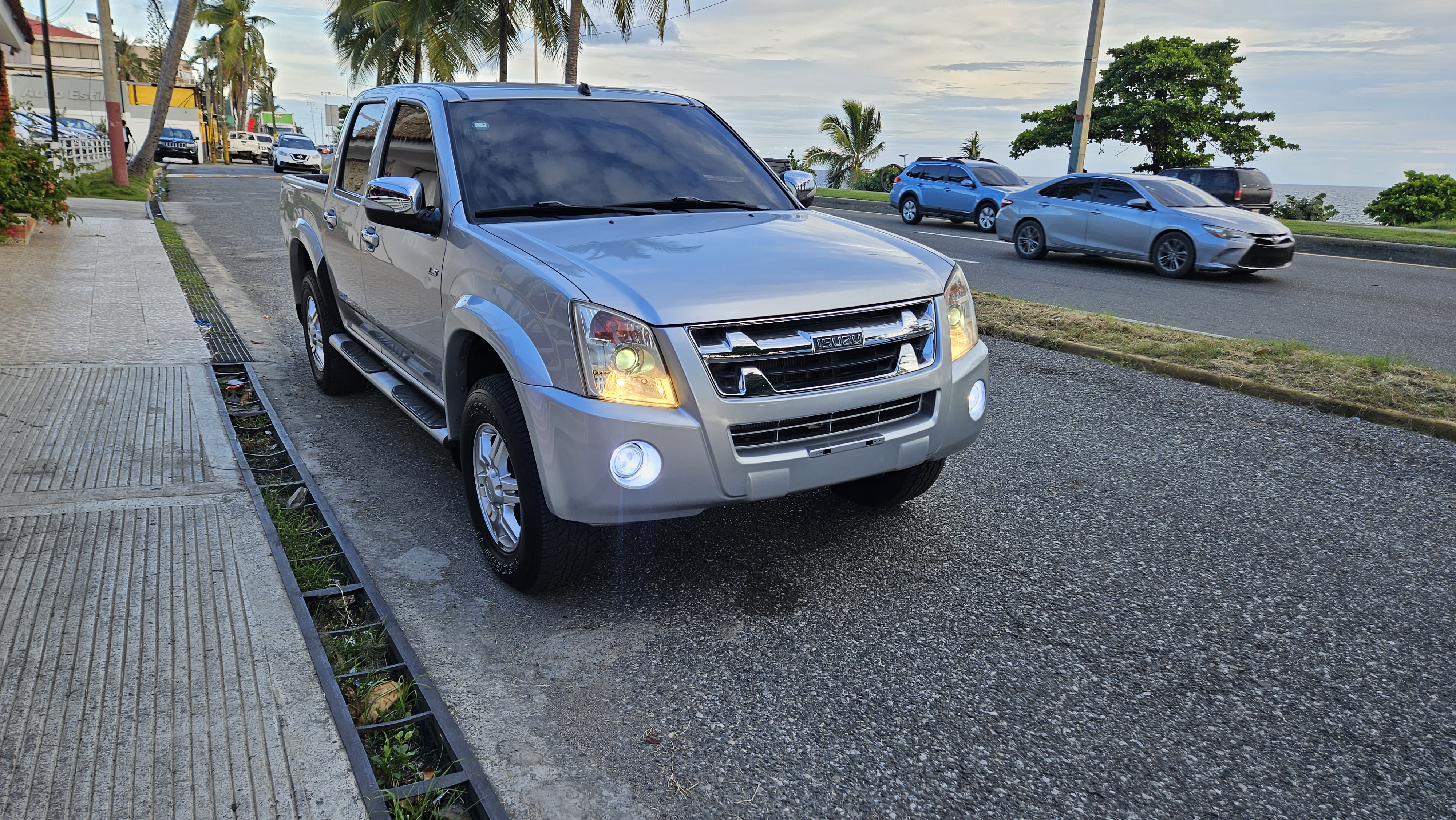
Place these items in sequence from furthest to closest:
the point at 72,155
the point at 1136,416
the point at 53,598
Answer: the point at 72,155 < the point at 1136,416 < the point at 53,598

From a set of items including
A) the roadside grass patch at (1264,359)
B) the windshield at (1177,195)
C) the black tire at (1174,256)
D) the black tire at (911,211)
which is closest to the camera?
the roadside grass patch at (1264,359)

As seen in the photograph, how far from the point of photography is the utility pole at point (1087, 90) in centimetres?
1992

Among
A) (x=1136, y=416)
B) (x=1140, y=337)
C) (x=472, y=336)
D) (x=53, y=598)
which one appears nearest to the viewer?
(x=53, y=598)

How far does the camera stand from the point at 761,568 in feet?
13.0

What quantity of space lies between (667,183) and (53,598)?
2851mm

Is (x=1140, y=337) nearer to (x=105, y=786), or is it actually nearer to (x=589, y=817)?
(x=589, y=817)

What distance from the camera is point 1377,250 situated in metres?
17.0


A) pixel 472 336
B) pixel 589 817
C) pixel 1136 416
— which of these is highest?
pixel 472 336

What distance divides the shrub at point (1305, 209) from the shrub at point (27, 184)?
2641 centimetres

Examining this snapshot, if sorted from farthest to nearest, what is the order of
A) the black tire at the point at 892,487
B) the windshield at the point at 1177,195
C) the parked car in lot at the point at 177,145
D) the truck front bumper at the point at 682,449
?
Answer: the parked car in lot at the point at 177,145
the windshield at the point at 1177,195
the black tire at the point at 892,487
the truck front bumper at the point at 682,449

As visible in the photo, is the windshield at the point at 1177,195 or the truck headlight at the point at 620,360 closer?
the truck headlight at the point at 620,360

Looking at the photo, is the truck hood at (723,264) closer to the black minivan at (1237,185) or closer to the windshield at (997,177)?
the windshield at (997,177)

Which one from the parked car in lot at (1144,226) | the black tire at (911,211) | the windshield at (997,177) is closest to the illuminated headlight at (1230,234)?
the parked car in lot at (1144,226)

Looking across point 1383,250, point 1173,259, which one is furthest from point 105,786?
point 1383,250
